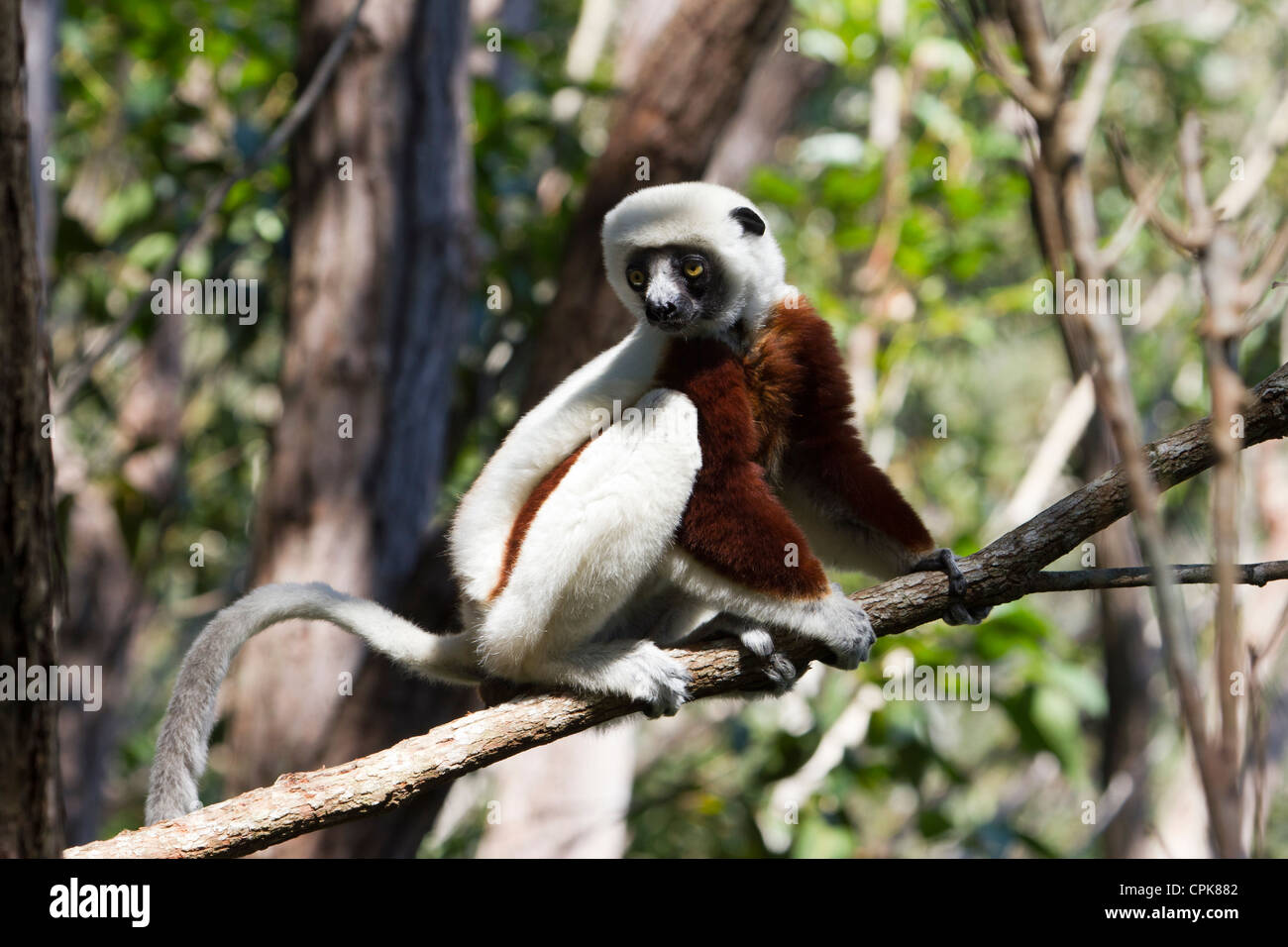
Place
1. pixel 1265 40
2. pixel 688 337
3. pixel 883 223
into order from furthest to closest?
pixel 1265 40, pixel 883 223, pixel 688 337

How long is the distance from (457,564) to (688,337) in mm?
1100

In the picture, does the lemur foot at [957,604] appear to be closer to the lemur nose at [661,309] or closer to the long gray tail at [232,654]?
the lemur nose at [661,309]

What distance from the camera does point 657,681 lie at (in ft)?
11.1

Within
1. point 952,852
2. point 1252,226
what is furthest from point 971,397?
point 1252,226

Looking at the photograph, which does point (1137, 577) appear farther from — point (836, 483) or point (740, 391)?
A: point (740, 391)

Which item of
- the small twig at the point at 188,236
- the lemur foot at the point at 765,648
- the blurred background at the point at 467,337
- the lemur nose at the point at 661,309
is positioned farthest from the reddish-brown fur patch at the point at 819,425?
the small twig at the point at 188,236

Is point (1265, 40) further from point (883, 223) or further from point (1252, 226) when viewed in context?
point (1252, 226)

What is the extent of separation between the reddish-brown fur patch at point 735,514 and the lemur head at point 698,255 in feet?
1.17

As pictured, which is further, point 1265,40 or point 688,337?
point 1265,40

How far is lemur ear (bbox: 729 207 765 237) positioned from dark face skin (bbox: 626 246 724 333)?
231 millimetres

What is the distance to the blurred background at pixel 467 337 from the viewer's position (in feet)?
19.2

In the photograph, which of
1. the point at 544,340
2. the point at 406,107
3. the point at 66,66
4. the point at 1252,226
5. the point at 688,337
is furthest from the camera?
the point at 66,66

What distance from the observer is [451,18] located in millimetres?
6578

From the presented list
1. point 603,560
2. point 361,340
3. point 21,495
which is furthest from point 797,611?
point 361,340
